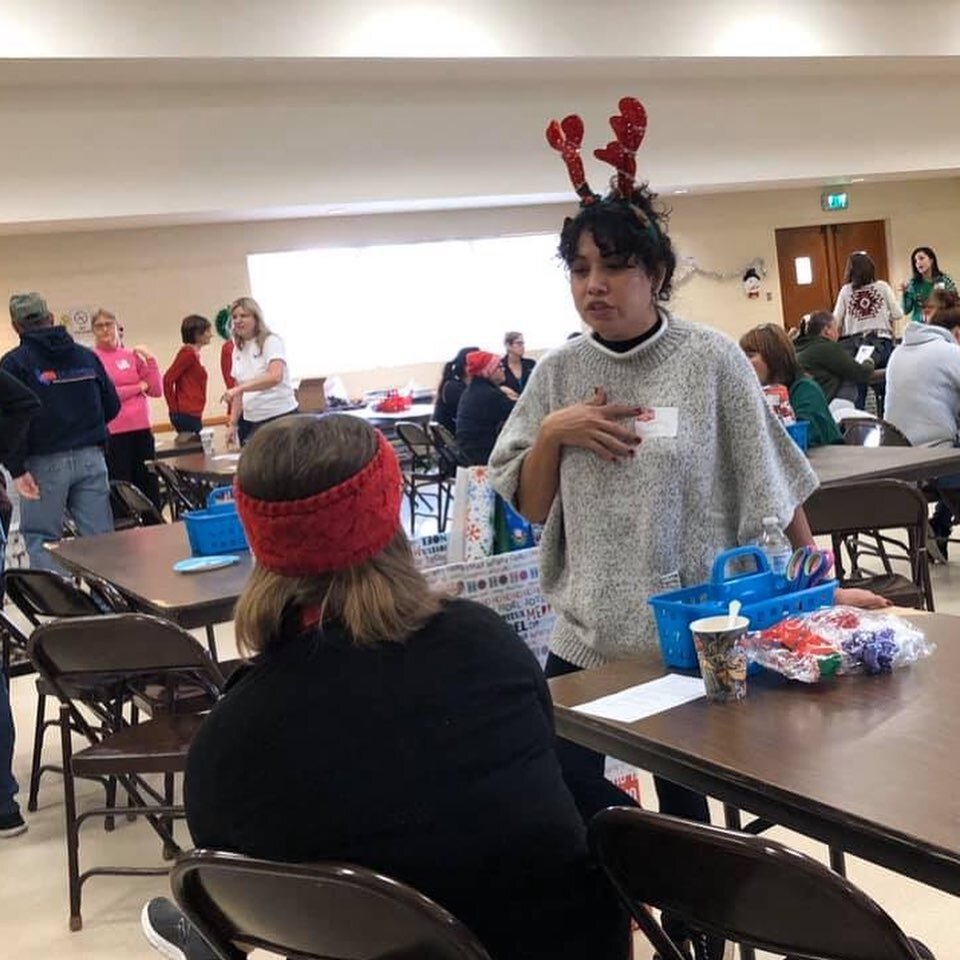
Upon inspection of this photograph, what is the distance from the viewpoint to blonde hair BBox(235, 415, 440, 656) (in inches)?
51.3

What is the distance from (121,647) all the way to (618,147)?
1.52 meters

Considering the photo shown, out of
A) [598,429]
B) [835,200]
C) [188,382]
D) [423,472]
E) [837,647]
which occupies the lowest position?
[423,472]

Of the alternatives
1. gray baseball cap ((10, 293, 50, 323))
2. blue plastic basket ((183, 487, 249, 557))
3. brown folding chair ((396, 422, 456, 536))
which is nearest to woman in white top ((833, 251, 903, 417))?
brown folding chair ((396, 422, 456, 536))

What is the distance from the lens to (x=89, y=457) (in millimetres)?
5340

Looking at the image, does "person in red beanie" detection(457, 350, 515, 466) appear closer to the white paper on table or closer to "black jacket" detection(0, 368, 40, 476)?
"black jacket" detection(0, 368, 40, 476)

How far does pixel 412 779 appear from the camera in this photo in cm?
Result: 122

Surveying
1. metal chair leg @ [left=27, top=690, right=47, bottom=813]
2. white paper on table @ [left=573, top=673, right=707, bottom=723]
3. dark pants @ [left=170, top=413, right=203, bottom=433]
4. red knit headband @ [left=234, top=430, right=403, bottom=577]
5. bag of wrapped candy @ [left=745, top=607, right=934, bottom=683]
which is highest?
red knit headband @ [left=234, top=430, right=403, bottom=577]

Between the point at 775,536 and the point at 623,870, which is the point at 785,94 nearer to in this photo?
the point at 775,536

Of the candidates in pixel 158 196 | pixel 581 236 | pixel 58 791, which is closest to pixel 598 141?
pixel 158 196

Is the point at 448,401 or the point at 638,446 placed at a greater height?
the point at 638,446

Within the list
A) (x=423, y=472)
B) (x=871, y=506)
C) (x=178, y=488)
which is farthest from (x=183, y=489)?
(x=871, y=506)

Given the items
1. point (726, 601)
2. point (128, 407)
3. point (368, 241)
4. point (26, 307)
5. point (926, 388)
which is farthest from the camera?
point (368, 241)

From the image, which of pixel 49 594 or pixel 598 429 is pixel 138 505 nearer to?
pixel 49 594

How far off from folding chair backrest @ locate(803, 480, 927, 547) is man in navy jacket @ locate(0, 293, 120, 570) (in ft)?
11.2
